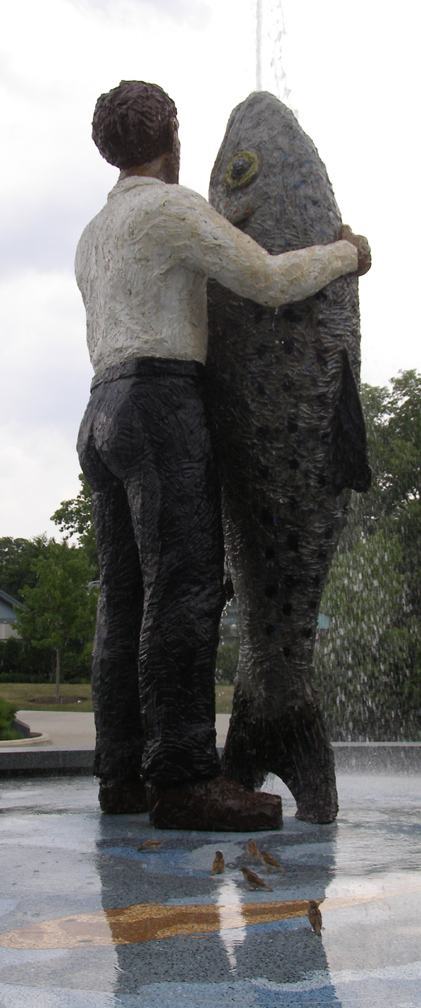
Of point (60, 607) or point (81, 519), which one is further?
point (81, 519)

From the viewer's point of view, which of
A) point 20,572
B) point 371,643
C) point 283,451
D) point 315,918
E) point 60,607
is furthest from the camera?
point 20,572

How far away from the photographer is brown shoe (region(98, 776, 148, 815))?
139 inches

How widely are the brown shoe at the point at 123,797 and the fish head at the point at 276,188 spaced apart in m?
1.96

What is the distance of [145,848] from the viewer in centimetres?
276

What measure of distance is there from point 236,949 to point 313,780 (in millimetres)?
1551

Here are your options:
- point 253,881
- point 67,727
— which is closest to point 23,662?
point 67,727

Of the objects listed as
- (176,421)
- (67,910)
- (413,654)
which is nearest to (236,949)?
(67,910)

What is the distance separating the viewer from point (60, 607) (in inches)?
977

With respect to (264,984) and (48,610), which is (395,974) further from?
(48,610)

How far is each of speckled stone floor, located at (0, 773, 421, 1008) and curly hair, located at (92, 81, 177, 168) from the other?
2.29 metres

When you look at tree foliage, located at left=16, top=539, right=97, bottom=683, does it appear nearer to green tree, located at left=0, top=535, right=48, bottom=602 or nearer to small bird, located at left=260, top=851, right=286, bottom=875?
green tree, located at left=0, top=535, right=48, bottom=602

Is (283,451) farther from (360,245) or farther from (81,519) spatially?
(81,519)

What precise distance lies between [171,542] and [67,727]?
41.6 feet

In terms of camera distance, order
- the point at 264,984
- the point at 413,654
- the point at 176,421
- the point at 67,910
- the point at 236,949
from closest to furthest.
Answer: the point at 264,984 < the point at 236,949 < the point at 67,910 < the point at 176,421 < the point at 413,654
